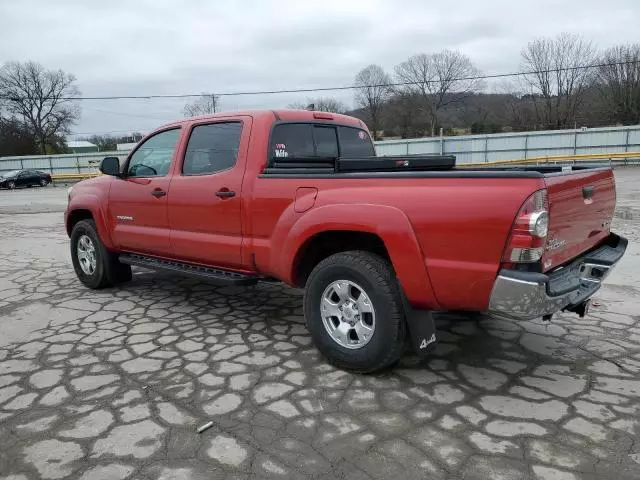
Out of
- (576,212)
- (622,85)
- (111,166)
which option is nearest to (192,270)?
(111,166)

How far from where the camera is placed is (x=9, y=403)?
3.27 metres

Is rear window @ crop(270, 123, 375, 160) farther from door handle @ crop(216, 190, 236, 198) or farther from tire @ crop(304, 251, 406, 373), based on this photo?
tire @ crop(304, 251, 406, 373)

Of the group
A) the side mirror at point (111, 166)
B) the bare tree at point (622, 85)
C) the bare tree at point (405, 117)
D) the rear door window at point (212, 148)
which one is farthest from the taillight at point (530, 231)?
the bare tree at point (405, 117)

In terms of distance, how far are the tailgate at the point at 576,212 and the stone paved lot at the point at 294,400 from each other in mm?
891

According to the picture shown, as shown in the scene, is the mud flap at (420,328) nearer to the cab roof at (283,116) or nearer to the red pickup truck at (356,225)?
the red pickup truck at (356,225)

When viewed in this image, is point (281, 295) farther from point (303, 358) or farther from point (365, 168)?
point (365, 168)

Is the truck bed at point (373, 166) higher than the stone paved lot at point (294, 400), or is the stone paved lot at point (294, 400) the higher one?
the truck bed at point (373, 166)

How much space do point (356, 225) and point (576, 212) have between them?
1.35 meters

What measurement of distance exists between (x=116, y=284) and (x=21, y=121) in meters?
58.6

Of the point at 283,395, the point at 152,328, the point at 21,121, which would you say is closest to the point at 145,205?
the point at 152,328

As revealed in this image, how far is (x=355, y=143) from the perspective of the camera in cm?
503

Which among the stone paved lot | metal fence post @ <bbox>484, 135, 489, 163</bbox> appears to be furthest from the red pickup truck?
metal fence post @ <bbox>484, 135, 489, 163</bbox>

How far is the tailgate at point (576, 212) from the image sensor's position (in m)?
2.86

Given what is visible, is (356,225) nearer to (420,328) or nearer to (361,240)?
(361,240)
